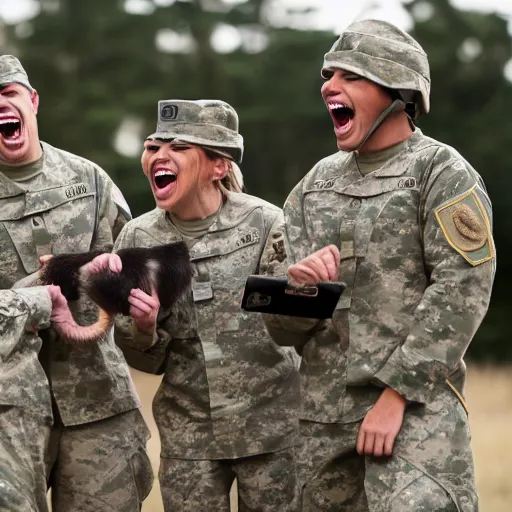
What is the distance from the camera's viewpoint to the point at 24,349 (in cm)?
761

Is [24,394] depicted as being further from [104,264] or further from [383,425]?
[383,425]

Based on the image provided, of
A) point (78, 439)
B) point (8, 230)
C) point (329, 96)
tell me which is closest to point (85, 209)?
point (8, 230)

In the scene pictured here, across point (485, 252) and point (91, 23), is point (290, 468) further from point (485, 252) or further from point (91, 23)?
point (91, 23)

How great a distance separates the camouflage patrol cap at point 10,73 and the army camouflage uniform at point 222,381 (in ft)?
2.45

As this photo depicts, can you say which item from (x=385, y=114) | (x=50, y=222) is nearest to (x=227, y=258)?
(x=50, y=222)

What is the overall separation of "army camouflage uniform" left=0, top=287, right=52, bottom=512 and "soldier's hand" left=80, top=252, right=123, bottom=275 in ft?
0.83

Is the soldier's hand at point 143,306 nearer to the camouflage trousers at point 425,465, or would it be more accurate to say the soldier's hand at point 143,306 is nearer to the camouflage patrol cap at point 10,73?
the camouflage trousers at point 425,465

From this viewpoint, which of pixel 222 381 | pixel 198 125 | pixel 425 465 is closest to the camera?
pixel 425 465

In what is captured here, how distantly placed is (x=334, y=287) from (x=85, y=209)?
6.55ft

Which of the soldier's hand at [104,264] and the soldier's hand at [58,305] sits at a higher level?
the soldier's hand at [104,264]

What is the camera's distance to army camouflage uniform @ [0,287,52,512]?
24.3 ft

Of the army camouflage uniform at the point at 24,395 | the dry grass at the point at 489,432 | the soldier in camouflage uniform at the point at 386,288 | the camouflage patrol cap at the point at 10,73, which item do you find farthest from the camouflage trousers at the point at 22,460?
the dry grass at the point at 489,432

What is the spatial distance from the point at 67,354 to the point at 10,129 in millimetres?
1120

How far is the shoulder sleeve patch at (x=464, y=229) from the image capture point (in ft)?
22.3
